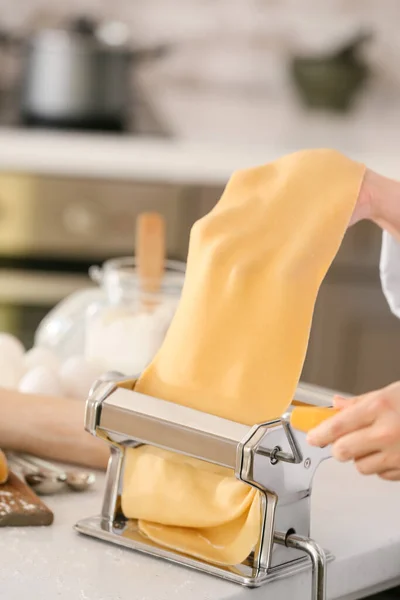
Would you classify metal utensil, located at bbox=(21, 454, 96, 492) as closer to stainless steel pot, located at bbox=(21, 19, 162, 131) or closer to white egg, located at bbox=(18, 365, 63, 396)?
white egg, located at bbox=(18, 365, 63, 396)

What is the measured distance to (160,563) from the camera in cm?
81

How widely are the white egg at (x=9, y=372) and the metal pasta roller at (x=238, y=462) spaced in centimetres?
31

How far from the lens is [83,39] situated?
9.02ft

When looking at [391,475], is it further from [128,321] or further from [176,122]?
[176,122]

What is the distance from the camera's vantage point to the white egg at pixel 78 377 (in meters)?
1.13

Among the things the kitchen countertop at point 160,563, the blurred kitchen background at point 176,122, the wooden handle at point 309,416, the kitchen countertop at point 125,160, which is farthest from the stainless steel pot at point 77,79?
the wooden handle at point 309,416

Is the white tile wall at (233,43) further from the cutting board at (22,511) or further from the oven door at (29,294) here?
the cutting board at (22,511)

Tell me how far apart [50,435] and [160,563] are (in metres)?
0.25

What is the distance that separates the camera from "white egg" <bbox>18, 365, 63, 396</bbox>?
43.9 inches

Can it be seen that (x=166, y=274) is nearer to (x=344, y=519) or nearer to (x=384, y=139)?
(x=344, y=519)

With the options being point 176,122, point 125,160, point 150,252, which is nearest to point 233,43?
point 176,122

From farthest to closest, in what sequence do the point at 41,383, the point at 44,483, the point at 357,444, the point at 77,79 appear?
the point at 77,79, the point at 41,383, the point at 44,483, the point at 357,444

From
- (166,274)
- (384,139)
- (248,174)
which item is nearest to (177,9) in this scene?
(384,139)

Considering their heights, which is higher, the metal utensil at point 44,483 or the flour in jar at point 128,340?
the flour in jar at point 128,340
